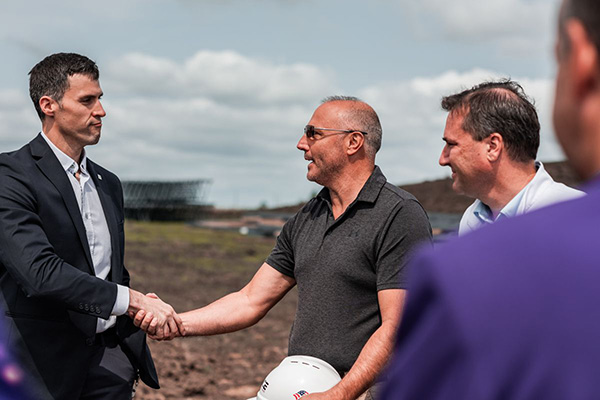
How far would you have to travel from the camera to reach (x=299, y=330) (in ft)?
13.4

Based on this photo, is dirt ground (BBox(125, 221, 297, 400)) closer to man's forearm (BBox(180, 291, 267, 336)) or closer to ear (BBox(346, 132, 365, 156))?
man's forearm (BBox(180, 291, 267, 336))

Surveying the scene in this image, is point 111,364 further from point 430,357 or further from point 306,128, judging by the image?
point 430,357

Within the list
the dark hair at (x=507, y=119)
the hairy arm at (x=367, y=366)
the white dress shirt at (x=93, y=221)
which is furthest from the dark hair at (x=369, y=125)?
the white dress shirt at (x=93, y=221)

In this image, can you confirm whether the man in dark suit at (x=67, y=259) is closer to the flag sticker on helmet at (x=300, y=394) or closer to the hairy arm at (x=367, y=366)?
the flag sticker on helmet at (x=300, y=394)

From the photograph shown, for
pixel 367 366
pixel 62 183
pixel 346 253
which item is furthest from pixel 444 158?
pixel 62 183

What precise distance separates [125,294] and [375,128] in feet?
5.55

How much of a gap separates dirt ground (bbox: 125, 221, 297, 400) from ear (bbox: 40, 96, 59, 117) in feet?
16.5

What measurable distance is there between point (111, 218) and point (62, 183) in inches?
16.7

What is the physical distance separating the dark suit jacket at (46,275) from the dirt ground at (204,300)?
4633mm

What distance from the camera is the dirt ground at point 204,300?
31.3ft

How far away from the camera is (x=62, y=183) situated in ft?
14.1

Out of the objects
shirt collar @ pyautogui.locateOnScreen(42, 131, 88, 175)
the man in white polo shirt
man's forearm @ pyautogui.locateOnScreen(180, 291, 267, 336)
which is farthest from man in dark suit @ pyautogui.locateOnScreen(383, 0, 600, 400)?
shirt collar @ pyautogui.locateOnScreen(42, 131, 88, 175)

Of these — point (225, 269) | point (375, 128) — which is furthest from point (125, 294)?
point (225, 269)

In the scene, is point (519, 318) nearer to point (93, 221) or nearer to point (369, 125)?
point (369, 125)
